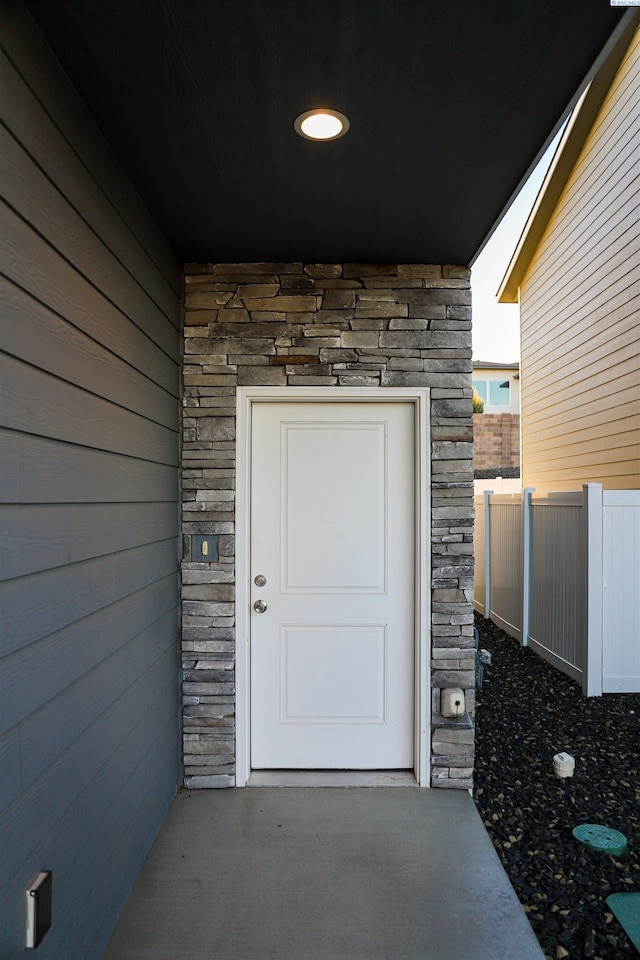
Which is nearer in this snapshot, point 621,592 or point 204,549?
point 204,549

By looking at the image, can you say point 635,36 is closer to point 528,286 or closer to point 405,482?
point 528,286

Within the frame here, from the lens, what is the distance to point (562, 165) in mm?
7043

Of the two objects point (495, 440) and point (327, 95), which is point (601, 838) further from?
point (495, 440)

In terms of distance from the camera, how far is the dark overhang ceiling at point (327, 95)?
1.54 meters

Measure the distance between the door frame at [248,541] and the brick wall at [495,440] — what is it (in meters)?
10.6

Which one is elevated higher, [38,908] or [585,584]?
[585,584]

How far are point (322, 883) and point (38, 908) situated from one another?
4.00ft

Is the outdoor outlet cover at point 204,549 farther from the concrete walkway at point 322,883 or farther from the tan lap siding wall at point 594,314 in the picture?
the tan lap siding wall at point 594,314

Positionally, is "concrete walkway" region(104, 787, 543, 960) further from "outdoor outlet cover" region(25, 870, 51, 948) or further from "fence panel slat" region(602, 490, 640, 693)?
"fence panel slat" region(602, 490, 640, 693)

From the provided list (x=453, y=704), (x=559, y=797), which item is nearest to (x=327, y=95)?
(x=453, y=704)

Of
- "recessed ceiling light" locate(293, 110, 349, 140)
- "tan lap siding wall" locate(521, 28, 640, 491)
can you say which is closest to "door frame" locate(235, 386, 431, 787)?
"recessed ceiling light" locate(293, 110, 349, 140)

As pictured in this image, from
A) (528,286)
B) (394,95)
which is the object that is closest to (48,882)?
(394,95)

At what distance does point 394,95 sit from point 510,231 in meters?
11.5

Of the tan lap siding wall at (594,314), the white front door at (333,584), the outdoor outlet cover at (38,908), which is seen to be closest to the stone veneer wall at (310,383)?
the white front door at (333,584)
